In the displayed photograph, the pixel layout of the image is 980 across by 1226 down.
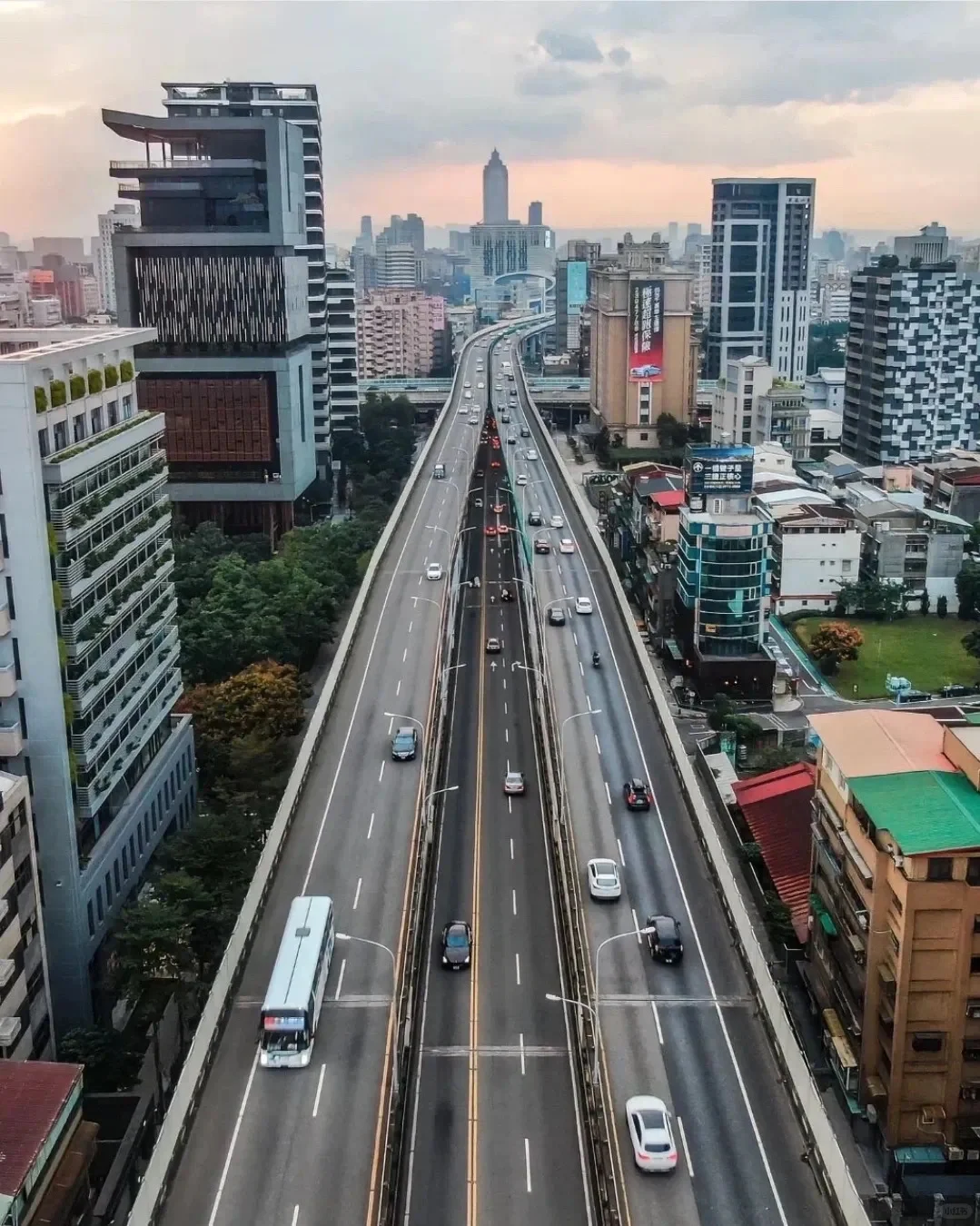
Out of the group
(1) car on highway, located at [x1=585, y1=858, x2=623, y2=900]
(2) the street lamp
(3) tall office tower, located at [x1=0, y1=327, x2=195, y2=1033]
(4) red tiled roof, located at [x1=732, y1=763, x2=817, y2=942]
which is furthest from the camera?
(4) red tiled roof, located at [x1=732, y1=763, x2=817, y2=942]

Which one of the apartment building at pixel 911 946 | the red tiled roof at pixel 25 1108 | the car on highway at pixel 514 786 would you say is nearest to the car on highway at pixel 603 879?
the apartment building at pixel 911 946

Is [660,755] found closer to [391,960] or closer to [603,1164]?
[391,960]

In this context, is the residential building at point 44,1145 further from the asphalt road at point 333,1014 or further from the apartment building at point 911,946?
the apartment building at point 911,946

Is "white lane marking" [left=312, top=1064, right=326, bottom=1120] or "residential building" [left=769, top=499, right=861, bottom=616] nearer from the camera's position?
"white lane marking" [left=312, top=1064, right=326, bottom=1120]

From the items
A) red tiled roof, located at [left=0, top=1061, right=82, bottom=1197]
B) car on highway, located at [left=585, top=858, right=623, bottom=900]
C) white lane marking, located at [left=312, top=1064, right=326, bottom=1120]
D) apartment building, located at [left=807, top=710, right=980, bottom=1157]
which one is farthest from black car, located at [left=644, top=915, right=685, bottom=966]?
red tiled roof, located at [left=0, top=1061, right=82, bottom=1197]

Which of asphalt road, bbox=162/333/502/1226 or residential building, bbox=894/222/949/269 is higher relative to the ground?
residential building, bbox=894/222/949/269

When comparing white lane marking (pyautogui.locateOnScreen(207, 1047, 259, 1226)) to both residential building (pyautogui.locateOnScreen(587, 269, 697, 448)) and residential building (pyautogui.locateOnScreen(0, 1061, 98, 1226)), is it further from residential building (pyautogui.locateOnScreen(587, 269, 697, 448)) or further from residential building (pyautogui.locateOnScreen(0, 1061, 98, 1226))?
residential building (pyautogui.locateOnScreen(587, 269, 697, 448))

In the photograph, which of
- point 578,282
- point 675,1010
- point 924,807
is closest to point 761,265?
point 578,282
